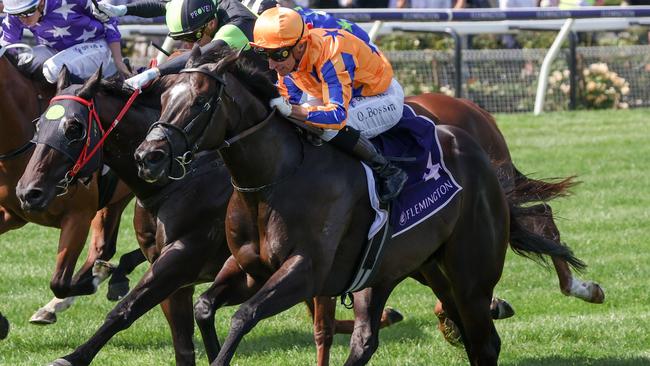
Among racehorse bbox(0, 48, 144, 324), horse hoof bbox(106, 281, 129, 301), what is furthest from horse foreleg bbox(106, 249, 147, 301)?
racehorse bbox(0, 48, 144, 324)

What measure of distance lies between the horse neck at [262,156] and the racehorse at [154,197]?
39 centimetres

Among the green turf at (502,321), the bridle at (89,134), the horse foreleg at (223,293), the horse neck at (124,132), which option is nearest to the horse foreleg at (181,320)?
the horse foreleg at (223,293)

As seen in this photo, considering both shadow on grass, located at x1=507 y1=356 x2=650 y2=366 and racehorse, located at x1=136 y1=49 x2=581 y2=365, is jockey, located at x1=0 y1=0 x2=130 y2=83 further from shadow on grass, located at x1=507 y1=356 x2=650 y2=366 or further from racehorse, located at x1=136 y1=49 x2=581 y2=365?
shadow on grass, located at x1=507 y1=356 x2=650 y2=366

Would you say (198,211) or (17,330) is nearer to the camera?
(198,211)

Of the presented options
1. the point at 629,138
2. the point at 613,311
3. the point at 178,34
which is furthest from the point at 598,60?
the point at 178,34

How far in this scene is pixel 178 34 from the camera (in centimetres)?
662

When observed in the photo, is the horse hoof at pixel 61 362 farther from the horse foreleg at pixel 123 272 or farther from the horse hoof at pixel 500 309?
the horse hoof at pixel 500 309

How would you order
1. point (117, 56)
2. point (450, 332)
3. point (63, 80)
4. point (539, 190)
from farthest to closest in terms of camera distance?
point (117, 56)
point (450, 332)
point (539, 190)
point (63, 80)

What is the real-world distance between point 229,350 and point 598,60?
1151 cm

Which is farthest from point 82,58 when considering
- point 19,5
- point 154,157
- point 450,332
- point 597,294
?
point 597,294

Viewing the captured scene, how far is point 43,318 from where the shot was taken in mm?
7902

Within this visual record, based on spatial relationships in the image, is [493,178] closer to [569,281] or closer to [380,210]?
[380,210]

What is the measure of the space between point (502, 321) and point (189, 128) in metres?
3.51

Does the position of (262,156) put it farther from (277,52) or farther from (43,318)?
(43,318)
